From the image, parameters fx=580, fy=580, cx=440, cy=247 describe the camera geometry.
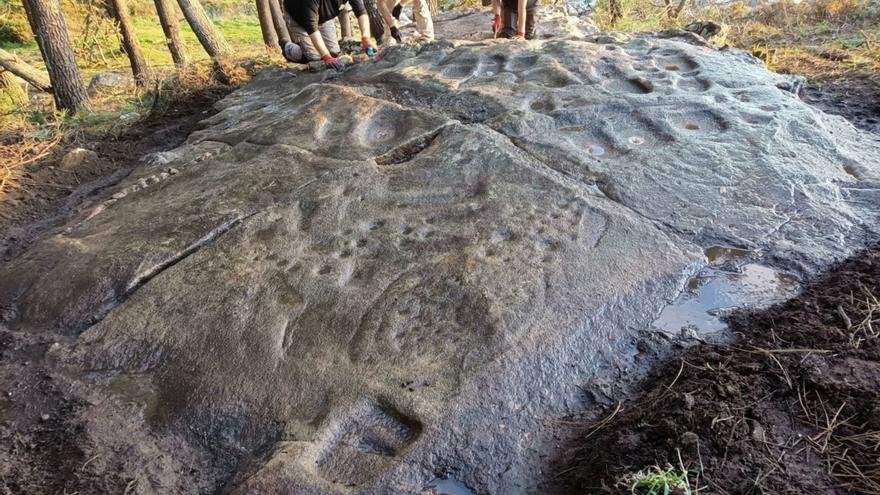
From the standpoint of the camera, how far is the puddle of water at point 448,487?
6.30ft

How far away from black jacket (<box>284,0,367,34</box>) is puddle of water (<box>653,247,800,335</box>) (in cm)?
459

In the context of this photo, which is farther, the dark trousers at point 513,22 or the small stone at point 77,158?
the dark trousers at point 513,22

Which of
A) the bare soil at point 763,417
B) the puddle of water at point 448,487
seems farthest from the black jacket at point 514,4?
the puddle of water at point 448,487

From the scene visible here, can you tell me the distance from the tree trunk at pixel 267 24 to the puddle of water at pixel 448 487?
7807 mm

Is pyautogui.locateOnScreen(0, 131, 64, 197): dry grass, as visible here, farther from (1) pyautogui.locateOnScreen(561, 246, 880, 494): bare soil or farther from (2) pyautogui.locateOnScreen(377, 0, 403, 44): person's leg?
(1) pyautogui.locateOnScreen(561, 246, 880, 494): bare soil

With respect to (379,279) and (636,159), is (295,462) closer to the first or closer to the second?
(379,279)

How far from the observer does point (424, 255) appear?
278cm

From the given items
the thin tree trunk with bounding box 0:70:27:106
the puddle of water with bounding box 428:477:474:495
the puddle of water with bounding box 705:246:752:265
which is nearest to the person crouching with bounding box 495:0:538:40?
the puddle of water with bounding box 705:246:752:265

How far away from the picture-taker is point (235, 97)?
5.81m

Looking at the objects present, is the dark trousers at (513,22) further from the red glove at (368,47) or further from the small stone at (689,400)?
the small stone at (689,400)

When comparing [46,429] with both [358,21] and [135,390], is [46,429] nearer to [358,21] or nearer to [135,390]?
Answer: [135,390]

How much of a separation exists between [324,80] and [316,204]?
271 centimetres

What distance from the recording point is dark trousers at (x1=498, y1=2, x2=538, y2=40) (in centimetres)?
652

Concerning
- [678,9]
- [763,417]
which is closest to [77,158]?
[763,417]
